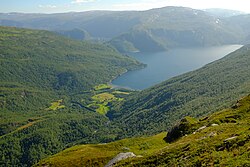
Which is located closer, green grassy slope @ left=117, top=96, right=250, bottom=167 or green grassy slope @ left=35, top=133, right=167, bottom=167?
green grassy slope @ left=117, top=96, right=250, bottom=167

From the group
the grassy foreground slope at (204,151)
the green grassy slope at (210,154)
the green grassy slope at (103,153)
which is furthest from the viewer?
the green grassy slope at (103,153)

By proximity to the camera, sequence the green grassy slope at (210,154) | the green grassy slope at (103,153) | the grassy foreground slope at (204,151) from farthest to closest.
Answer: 1. the green grassy slope at (103,153)
2. the grassy foreground slope at (204,151)
3. the green grassy slope at (210,154)

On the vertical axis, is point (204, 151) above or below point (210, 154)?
below

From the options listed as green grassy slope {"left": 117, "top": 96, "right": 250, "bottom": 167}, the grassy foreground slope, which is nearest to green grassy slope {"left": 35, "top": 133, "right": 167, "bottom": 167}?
the grassy foreground slope

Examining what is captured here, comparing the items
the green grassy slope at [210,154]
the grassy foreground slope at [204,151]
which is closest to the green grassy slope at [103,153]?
the grassy foreground slope at [204,151]

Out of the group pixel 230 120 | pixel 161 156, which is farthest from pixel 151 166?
pixel 230 120

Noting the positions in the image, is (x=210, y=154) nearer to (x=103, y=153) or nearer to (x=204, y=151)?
(x=204, y=151)

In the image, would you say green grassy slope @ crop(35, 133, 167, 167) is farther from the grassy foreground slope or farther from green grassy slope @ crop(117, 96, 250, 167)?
green grassy slope @ crop(117, 96, 250, 167)

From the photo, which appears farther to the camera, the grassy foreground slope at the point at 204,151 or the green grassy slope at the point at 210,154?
the grassy foreground slope at the point at 204,151

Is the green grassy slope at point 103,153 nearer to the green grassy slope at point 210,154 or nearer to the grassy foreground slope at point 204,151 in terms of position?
the grassy foreground slope at point 204,151

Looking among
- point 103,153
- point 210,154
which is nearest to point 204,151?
point 210,154

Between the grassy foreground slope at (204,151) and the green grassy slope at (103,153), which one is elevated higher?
the grassy foreground slope at (204,151)
